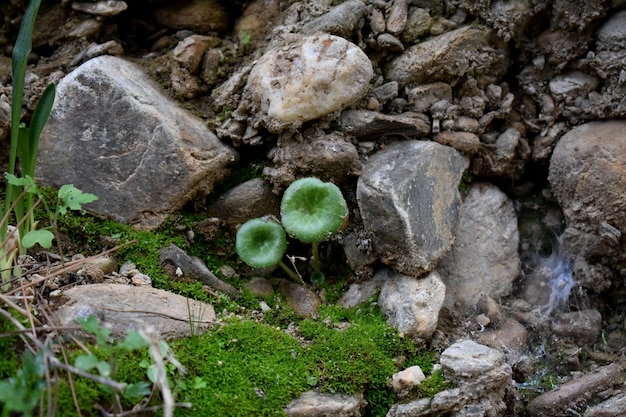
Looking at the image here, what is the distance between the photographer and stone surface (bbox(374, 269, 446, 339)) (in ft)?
8.98

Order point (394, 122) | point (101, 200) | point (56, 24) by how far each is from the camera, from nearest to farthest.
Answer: point (101, 200) < point (394, 122) < point (56, 24)

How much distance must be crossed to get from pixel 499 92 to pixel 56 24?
245 centimetres

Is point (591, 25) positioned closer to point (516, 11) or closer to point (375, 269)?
point (516, 11)

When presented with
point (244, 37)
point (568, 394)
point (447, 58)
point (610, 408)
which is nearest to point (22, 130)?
point (244, 37)

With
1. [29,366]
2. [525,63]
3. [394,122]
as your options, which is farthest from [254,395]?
[525,63]

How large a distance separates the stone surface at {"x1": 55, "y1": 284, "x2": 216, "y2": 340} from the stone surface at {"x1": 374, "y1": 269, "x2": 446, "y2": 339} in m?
0.82

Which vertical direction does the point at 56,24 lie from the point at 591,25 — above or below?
above

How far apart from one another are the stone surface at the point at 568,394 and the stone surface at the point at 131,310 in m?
1.47

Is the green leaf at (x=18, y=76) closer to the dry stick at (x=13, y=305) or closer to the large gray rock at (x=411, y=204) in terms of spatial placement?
the dry stick at (x=13, y=305)

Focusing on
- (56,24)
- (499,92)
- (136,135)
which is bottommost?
(499,92)

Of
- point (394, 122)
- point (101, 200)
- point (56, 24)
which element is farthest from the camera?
point (56, 24)

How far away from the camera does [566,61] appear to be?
321 centimetres

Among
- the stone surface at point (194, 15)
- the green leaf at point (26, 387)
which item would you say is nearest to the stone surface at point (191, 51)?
the stone surface at point (194, 15)

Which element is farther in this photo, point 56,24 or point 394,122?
point 56,24
